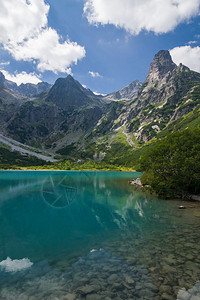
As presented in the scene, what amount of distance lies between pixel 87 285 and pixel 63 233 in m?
10.0

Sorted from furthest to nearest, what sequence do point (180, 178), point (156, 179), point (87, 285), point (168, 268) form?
point (156, 179) < point (180, 178) < point (168, 268) < point (87, 285)

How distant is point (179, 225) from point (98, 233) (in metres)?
11.1

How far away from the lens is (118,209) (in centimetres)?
3164

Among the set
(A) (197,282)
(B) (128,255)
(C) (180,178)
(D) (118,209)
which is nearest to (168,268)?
(A) (197,282)

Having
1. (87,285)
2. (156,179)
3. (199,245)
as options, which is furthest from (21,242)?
(156,179)

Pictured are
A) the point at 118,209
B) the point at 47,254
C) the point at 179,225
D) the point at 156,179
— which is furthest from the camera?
the point at 156,179

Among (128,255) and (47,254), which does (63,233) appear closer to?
(47,254)

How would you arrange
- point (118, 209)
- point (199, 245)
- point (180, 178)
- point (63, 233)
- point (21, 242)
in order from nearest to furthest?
point (199, 245)
point (21, 242)
point (63, 233)
point (118, 209)
point (180, 178)

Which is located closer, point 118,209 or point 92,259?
point 92,259

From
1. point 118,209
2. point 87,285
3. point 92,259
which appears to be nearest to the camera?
point 87,285

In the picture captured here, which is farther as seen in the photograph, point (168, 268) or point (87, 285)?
point (168, 268)

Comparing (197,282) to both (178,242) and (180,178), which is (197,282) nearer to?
(178,242)

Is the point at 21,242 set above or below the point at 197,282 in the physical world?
below

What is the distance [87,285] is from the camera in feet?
33.4
